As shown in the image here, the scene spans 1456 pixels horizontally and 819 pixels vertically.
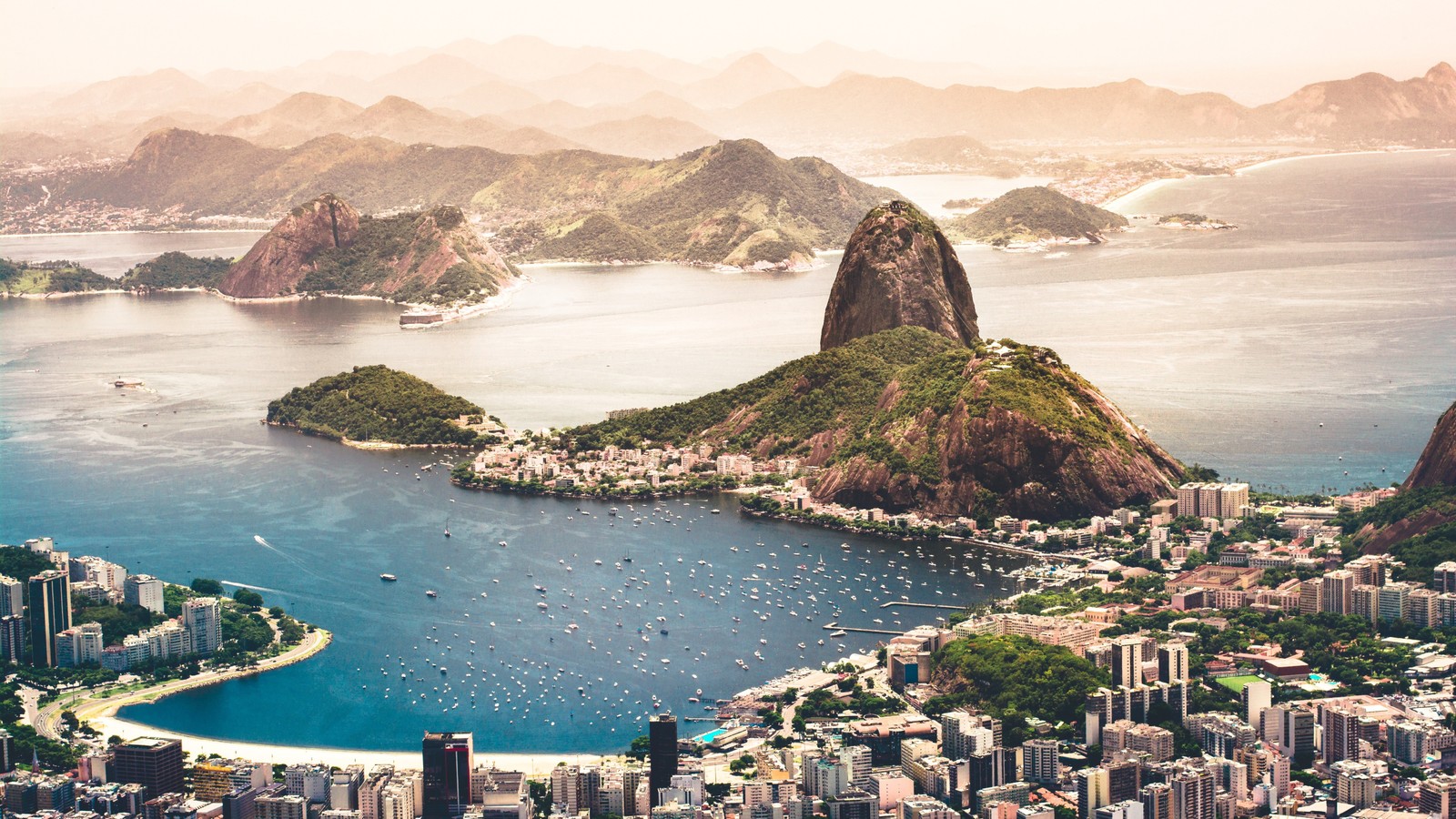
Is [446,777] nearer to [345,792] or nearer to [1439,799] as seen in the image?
[345,792]

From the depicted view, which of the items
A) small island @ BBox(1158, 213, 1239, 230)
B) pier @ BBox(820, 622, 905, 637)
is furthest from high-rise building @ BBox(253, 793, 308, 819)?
small island @ BBox(1158, 213, 1239, 230)

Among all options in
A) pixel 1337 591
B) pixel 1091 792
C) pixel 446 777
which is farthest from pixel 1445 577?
pixel 446 777

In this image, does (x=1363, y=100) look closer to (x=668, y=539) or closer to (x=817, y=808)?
(x=668, y=539)

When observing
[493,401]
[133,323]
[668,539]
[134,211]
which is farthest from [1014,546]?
[134,211]

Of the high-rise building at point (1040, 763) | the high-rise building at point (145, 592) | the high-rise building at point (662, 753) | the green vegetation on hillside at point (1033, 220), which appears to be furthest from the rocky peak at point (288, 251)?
the high-rise building at point (1040, 763)

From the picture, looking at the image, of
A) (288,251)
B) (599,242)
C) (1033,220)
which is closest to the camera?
(288,251)

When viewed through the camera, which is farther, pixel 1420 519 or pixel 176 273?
pixel 176 273

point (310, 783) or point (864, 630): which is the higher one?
point (864, 630)
